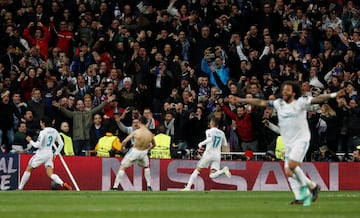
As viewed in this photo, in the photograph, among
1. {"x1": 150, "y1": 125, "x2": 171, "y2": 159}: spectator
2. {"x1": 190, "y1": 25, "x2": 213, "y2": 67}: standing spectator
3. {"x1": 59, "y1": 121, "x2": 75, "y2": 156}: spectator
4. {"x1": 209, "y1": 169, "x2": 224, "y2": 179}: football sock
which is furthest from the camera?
{"x1": 190, "y1": 25, "x2": 213, "y2": 67}: standing spectator

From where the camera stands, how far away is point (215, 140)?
29.6 m

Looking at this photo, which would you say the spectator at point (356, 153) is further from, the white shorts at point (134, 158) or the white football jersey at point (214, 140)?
the white shorts at point (134, 158)

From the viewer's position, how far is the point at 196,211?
60.4 feet

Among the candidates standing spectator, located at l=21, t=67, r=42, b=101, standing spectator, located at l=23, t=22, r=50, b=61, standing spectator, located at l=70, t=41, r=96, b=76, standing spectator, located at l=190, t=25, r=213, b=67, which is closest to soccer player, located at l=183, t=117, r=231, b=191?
standing spectator, located at l=190, t=25, r=213, b=67

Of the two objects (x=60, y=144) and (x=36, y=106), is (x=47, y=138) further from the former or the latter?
(x=36, y=106)

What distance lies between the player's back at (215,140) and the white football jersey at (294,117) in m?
9.46

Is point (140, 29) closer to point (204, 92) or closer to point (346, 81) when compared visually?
point (204, 92)

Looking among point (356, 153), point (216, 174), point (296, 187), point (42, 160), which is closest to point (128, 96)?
point (216, 174)

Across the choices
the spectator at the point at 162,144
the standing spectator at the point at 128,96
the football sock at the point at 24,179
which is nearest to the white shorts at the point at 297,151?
the spectator at the point at 162,144

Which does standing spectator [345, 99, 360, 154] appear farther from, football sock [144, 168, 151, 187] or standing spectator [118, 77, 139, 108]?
standing spectator [118, 77, 139, 108]

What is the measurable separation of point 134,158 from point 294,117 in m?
9.72

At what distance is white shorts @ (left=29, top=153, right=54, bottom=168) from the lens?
1137 inches

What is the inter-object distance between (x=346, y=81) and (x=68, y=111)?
8.12 meters

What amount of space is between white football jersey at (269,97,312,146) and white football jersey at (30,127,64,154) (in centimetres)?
1031
